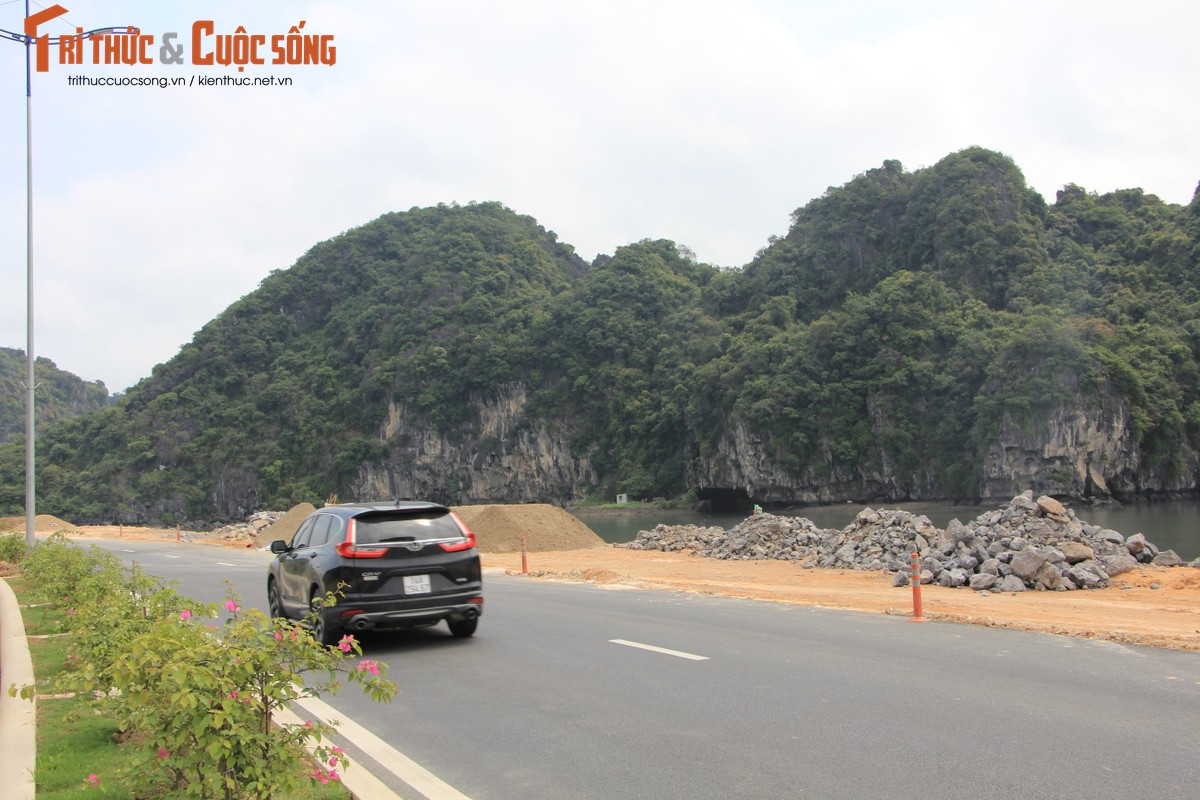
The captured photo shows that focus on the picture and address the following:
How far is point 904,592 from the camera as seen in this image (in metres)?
16.5

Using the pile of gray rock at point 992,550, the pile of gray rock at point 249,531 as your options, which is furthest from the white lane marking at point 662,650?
the pile of gray rock at point 249,531

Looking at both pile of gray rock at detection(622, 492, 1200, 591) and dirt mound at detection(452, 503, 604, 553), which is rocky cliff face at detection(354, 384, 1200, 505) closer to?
dirt mound at detection(452, 503, 604, 553)

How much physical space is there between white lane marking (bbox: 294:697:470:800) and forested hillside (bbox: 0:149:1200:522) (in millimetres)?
62986

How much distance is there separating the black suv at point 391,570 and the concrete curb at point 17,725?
2.62 m

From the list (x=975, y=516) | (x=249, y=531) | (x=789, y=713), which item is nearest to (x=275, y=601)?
(x=789, y=713)

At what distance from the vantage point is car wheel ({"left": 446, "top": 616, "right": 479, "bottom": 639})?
1051 centimetres

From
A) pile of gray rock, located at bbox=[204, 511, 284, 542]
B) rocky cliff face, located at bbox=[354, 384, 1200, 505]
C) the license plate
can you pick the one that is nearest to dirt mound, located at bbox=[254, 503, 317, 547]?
pile of gray rock, located at bbox=[204, 511, 284, 542]

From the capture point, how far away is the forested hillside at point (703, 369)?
63.5m

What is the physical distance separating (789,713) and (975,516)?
5636cm

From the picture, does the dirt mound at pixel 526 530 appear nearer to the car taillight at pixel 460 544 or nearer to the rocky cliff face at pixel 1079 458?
the car taillight at pixel 460 544

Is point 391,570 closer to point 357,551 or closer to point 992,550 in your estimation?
point 357,551

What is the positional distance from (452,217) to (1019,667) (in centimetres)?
11674

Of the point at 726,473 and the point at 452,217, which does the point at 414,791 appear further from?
the point at 452,217

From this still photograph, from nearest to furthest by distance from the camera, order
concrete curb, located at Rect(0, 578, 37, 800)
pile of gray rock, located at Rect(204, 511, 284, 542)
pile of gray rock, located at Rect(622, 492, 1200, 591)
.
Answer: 1. concrete curb, located at Rect(0, 578, 37, 800)
2. pile of gray rock, located at Rect(622, 492, 1200, 591)
3. pile of gray rock, located at Rect(204, 511, 284, 542)
